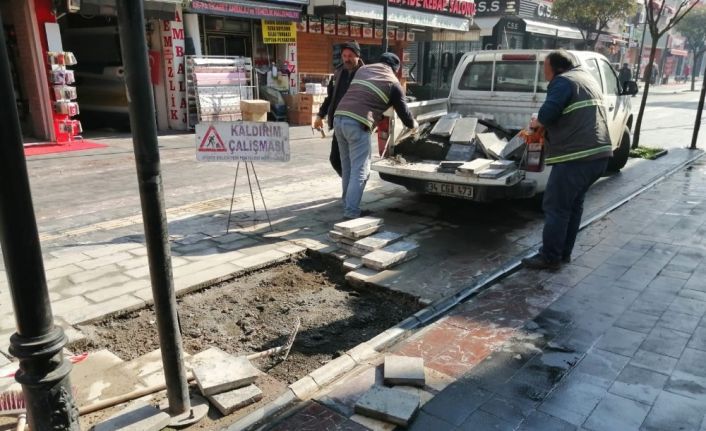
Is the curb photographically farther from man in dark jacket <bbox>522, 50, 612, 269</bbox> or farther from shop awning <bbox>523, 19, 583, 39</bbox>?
shop awning <bbox>523, 19, 583, 39</bbox>

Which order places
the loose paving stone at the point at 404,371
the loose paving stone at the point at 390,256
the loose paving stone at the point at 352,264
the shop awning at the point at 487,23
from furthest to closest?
the shop awning at the point at 487,23, the loose paving stone at the point at 352,264, the loose paving stone at the point at 390,256, the loose paving stone at the point at 404,371

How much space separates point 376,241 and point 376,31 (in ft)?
52.8

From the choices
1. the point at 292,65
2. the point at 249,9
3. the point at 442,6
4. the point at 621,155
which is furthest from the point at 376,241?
the point at 442,6

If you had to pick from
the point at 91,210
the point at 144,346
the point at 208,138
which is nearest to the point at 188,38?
the point at 91,210

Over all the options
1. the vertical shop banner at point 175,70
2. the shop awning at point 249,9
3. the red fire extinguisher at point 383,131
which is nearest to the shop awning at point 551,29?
the shop awning at point 249,9

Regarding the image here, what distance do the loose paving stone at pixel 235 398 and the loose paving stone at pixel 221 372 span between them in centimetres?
4

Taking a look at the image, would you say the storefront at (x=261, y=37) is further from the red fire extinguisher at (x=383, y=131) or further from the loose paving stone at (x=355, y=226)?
the loose paving stone at (x=355, y=226)

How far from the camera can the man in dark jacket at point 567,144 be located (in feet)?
15.5

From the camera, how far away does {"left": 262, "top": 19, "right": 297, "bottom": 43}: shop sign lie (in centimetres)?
1512

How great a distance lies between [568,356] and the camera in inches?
138

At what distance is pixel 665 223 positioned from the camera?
650 cm

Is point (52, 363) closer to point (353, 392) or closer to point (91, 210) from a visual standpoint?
point (353, 392)

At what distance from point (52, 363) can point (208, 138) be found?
3.84 meters

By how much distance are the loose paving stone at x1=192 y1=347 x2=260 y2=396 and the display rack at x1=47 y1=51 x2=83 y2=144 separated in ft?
31.6
